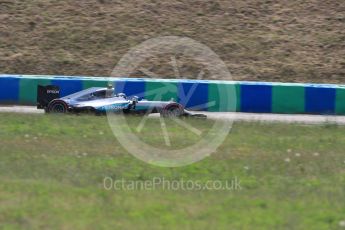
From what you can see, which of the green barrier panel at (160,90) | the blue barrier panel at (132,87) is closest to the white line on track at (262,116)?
the green barrier panel at (160,90)

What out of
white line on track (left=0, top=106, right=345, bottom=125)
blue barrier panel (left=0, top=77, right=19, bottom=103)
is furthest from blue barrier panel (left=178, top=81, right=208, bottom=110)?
blue barrier panel (left=0, top=77, right=19, bottom=103)

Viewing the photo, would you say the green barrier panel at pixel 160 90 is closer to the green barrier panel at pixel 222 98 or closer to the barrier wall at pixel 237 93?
the barrier wall at pixel 237 93

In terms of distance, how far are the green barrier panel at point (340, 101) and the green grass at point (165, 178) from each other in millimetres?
5728

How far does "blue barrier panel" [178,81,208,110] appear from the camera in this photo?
19031 mm

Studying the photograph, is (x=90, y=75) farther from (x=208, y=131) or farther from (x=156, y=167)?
(x=156, y=167)

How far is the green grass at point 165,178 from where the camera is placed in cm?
659

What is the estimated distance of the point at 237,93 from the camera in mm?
19188

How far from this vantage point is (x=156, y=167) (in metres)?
9.22

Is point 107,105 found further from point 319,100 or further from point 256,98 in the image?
point 319,100

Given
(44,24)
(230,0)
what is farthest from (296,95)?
(44,24)

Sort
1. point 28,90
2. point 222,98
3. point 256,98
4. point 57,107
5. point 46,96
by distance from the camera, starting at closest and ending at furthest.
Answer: point 57,107 < point 46,96 < point 256,98 < point 222,98 < point 28,90

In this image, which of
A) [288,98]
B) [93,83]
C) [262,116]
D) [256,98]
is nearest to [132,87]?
[93,83]

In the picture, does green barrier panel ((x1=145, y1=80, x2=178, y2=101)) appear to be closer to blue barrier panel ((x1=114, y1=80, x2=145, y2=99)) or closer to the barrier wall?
the barrier wall

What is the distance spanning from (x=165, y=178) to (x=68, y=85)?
11.0 metres
